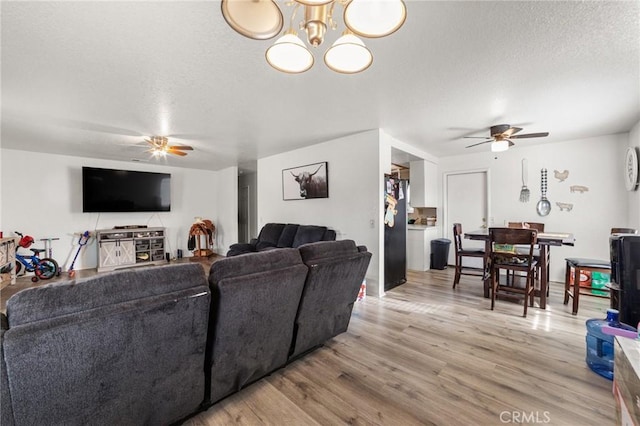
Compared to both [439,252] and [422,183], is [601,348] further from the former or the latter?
[422,183]

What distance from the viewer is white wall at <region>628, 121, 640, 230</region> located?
3.32 m

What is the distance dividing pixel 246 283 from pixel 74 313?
0.71 meters

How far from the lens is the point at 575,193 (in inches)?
166

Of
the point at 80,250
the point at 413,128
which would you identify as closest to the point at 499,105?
the point at 413,128

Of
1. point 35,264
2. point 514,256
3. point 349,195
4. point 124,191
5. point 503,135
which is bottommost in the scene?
point 35,264

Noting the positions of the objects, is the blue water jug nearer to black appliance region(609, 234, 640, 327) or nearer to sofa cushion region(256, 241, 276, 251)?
black appliance region(609, 234, 640, 327)

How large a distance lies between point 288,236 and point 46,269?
4.29 m

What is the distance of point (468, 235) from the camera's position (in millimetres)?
3602

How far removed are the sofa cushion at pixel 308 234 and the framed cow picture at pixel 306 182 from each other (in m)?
0.56

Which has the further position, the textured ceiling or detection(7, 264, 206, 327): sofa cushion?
the textured ceiling

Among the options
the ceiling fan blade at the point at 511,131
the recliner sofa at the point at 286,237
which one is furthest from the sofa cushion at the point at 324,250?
the ceiling fan blade at the point at 511,131

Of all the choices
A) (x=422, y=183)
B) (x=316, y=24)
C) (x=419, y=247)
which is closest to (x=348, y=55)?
(x=316, y=24)

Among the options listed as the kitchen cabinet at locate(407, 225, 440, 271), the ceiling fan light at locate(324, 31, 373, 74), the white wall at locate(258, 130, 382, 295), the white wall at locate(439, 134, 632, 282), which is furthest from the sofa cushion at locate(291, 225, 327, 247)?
the white wall at locate(439, 134, 632, 282)

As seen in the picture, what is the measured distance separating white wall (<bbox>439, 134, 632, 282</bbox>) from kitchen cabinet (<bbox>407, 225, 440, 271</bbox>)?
124 cm
